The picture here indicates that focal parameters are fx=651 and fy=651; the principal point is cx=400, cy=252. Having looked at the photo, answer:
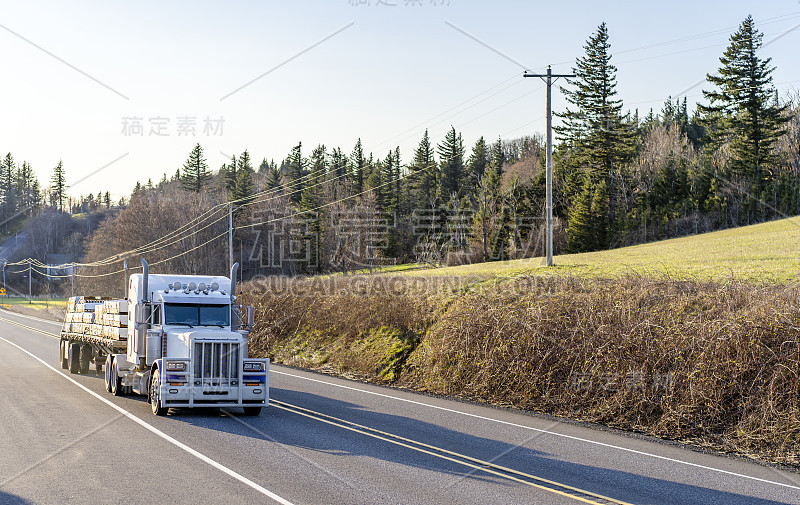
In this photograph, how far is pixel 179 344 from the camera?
1473cm

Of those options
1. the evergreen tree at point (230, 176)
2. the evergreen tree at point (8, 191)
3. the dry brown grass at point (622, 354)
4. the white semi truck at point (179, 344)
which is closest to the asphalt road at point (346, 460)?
the white semi truck at point (179, 344)

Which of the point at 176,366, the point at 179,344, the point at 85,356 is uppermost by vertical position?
the point at 179,344

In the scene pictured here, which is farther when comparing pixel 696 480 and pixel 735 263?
pixel 735 263

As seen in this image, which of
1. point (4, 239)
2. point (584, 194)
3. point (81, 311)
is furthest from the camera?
point (4, 239)

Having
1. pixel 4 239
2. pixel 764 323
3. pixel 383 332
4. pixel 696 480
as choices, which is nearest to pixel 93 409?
pixel 383 332

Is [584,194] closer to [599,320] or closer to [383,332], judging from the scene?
[383,332]

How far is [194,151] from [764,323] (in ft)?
430

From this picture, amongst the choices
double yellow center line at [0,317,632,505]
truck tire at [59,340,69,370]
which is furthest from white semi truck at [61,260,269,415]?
truck tire at [59,340,69,370]

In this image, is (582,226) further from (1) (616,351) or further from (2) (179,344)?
(2) (179,344)

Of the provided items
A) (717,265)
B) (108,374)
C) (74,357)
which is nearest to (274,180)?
(74,357)

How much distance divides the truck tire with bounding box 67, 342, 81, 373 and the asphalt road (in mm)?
6617

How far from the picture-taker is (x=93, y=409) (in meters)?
14.8

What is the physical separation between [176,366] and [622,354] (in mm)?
9480

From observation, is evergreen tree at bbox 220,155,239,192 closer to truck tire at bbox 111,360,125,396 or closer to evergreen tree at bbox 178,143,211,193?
evergreen tree at bbox 178,143,211,193
